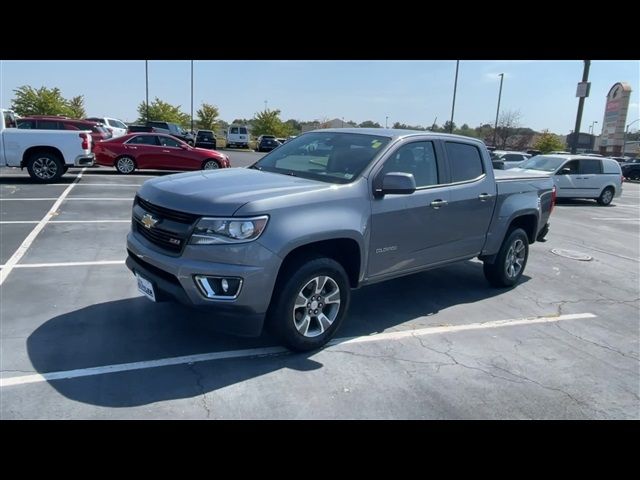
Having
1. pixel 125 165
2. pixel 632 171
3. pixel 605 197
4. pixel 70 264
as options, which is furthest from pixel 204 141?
pixel 632 171

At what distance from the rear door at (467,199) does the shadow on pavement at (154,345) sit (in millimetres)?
758

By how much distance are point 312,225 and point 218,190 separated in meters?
0.82

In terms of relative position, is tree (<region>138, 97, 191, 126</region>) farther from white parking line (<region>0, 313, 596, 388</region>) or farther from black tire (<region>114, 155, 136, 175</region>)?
white parking line (<region>0, 313, 596, 388</region>)

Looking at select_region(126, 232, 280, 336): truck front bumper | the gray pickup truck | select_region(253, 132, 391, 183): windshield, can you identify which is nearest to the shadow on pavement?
select_region(126, 232, 280, 336): truck front bumper

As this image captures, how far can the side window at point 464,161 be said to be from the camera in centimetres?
535

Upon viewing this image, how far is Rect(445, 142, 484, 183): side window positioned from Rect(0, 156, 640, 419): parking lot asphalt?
4.90ft

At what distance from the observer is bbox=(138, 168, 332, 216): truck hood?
3.61 metres

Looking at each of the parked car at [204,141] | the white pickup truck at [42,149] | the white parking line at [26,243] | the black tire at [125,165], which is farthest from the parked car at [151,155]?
the parked car at [204,141]

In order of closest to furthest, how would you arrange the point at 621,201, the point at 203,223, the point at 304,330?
the point at 203,223
the point at 304,330
the point at 621,201

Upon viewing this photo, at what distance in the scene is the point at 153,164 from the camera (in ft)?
55.8

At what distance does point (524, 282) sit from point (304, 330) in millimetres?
4078

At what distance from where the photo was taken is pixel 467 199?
17.6 feet
